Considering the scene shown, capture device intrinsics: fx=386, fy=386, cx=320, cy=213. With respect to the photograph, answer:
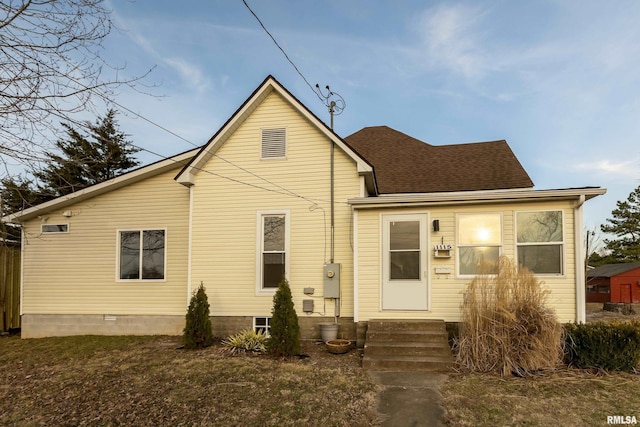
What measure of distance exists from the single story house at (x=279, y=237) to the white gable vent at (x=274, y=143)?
0.09ft

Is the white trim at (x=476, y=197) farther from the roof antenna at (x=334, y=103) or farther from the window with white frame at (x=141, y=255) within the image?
the window with white frame at (x=141, y=255)

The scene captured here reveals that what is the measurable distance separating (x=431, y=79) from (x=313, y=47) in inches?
261

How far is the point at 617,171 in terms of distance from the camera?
23.9m

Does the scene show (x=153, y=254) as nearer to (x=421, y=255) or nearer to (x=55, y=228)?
(x=55, y=228)

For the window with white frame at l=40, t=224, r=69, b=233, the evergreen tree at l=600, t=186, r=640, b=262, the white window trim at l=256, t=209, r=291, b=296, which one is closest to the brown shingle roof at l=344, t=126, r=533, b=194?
the white window trim at l=256, t=209, r=291, b=296

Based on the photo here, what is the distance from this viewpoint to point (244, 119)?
9.68 m

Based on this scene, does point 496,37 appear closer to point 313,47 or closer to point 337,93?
point 337,93

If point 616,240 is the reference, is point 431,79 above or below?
above

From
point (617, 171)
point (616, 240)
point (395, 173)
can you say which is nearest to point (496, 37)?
point (395, 173)

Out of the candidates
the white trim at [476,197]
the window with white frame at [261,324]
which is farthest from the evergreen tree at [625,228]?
the window with white frame at [261,324]

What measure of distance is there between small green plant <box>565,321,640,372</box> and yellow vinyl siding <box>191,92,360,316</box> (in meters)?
4.26

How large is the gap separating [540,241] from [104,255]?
10667 mm

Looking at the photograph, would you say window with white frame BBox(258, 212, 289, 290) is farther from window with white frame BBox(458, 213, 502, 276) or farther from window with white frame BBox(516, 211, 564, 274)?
window with white frame BBox(516, 211, 564, 274)

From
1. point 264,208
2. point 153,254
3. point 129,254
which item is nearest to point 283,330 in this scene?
point 264,208
